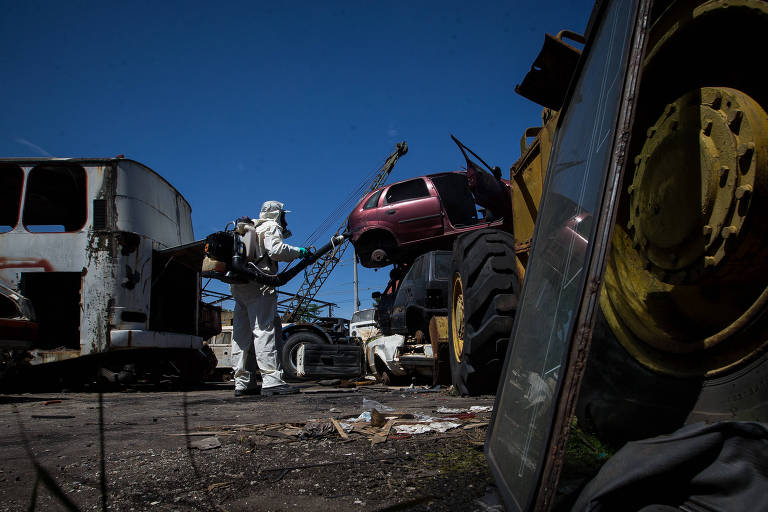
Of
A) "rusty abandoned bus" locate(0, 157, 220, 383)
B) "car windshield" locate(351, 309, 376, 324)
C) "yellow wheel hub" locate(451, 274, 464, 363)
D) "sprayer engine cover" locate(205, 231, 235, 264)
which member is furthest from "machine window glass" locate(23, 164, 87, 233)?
"car windshield" locate(351, 309, 376, 324)

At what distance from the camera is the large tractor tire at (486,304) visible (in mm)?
3416

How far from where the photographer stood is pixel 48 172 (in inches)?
284

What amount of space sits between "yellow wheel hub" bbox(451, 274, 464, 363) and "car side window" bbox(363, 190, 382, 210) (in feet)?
14.2

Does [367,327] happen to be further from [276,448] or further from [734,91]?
[734,91]

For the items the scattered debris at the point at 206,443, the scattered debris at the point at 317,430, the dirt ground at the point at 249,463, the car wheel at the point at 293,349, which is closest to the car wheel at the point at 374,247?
the car wheel at the point at 293,349

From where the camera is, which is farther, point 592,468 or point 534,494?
point 592,468

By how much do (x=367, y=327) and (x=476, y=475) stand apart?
590 inches

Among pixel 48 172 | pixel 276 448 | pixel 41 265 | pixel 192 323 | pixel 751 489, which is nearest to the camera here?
pixel 751 489

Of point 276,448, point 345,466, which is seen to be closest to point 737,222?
point 345,466

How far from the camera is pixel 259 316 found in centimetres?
549

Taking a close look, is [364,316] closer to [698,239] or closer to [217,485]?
[217,485]

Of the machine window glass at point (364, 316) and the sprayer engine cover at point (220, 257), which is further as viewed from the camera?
the machine window glass at point (364, 316)

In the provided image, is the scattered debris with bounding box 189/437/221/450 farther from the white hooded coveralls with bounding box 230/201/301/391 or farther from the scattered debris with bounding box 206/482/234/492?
the white hooded coveralls with bounding box 230/201/301/391

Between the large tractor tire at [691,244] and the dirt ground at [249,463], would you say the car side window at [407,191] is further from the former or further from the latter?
the large tractor tire at [691,244]
